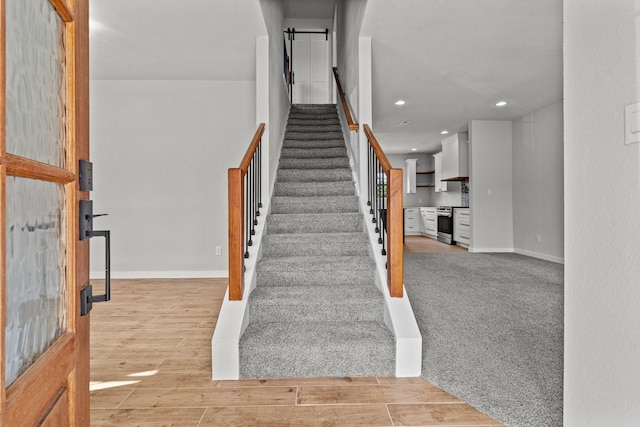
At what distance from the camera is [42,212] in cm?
76

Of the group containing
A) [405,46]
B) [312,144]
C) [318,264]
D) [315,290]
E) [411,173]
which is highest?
[405,46]

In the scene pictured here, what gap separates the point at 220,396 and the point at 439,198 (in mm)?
8954

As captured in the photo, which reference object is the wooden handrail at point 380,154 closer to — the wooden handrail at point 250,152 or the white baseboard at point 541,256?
the wooden handrail at point 250,152

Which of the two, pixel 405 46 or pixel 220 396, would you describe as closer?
pixel 220 396

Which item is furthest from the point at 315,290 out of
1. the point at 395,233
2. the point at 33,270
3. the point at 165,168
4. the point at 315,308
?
the point at 165,168

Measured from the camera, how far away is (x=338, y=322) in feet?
7.74

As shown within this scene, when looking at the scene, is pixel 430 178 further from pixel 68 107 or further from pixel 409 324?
pixel 68 107

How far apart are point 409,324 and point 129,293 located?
315 cm

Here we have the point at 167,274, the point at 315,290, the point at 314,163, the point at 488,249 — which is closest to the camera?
the point at 315,290

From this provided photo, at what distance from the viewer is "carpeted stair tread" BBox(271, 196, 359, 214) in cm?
353

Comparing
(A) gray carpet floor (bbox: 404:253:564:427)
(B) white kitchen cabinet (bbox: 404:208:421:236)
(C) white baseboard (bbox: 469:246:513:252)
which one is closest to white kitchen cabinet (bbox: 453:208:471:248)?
(C) white baseboard (bbox: 469:246:513:252)

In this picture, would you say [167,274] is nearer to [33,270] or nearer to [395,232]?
[395,232]

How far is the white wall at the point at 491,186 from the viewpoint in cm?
655

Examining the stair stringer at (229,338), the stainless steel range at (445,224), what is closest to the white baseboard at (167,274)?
the stair stringer at (229,338)
